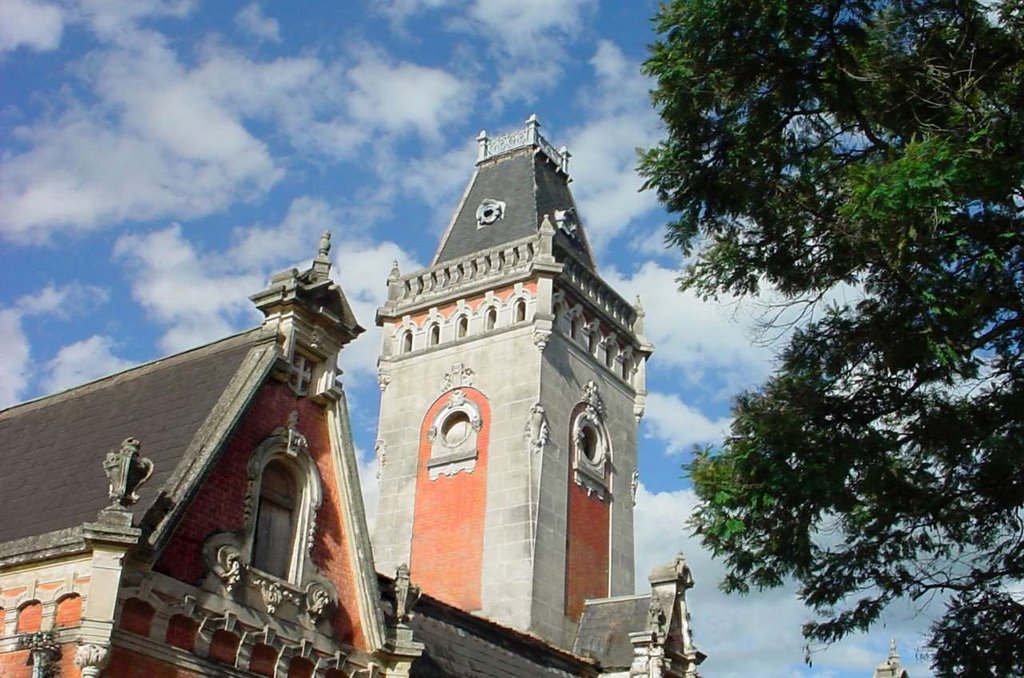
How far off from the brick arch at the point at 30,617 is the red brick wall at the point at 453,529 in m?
17.7

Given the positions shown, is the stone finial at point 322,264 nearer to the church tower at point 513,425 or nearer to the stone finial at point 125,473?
the stone finial at point 125,473

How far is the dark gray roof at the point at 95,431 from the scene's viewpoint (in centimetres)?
1597

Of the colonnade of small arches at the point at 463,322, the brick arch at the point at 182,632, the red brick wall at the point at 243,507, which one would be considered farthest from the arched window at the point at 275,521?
the colonnade of small arches at the point at 463,322

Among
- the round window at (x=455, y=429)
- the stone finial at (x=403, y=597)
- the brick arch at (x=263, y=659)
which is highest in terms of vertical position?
the round window at (x=455, y=429)

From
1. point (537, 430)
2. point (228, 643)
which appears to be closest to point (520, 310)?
point (537, 430)

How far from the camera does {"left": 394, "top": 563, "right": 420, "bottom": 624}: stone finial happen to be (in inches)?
739

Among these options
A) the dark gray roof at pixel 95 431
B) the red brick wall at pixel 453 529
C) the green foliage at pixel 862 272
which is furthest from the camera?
the red brick wall at pixel 453 529

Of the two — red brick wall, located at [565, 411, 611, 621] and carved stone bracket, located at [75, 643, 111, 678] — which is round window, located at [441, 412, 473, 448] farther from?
carved stone bracket, located at [75, 643, 111, 678]

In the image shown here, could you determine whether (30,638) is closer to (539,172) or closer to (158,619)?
(158,619)

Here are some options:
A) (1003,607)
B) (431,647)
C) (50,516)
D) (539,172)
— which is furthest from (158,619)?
Answer: (539,172)

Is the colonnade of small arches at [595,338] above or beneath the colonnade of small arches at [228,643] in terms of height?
above

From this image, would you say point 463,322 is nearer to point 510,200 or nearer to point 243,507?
point 510,200

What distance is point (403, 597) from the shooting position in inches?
742

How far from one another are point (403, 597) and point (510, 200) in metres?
22.1
